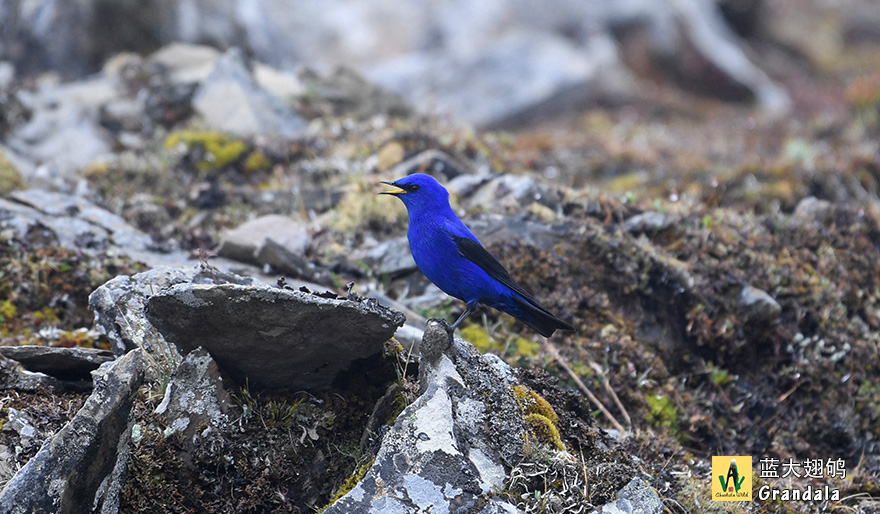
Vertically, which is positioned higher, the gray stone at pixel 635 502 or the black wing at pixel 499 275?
the black wing at pixel 499 275

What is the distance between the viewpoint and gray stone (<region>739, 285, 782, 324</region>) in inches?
318

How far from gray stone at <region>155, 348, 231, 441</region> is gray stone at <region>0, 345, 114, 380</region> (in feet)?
3.29

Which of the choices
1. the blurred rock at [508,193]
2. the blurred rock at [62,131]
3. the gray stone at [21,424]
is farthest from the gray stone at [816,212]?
the blurred rock at [62,131]

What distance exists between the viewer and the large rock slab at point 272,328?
471cm

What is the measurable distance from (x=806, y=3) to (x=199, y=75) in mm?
27480

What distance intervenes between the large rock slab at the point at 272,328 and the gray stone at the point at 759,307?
15.4 feet

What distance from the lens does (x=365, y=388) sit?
5539 mm

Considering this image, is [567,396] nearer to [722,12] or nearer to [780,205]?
[780,205]

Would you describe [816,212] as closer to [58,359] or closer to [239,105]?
[239,105]

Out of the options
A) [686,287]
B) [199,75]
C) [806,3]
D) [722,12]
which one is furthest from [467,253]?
[806,3]

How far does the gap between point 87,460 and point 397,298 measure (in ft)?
13.2

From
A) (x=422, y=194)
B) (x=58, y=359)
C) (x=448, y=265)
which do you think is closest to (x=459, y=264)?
(x=448, y=265)

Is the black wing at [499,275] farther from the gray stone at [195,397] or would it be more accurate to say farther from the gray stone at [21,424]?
the gray stone at [21,424]

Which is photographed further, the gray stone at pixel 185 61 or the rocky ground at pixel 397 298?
the gray stone at pixel 185 61
